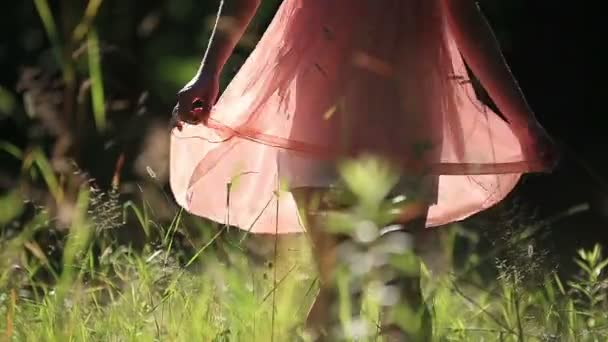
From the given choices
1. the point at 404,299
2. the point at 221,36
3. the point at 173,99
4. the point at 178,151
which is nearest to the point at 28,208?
the point at 173,99

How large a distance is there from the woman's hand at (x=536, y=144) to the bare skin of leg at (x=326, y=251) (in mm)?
198

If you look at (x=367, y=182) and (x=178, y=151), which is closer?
(x=367, y=182)

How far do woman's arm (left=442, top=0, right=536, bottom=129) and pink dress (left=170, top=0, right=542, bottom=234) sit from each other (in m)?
0.04

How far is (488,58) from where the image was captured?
7.36ft

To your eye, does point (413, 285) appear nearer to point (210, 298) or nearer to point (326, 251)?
point (326, 251)

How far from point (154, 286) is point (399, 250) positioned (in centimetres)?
71

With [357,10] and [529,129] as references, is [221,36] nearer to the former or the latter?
[357,10]

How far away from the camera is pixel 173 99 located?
4070 mm

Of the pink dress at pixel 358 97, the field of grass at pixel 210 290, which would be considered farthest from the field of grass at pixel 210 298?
the pink dress at pixel 358 97

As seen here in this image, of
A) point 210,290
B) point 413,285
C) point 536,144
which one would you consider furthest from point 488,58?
point 210,290

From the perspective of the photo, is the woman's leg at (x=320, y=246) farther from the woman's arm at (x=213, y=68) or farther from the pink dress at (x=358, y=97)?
the woman's arm at (x=213, y=68)

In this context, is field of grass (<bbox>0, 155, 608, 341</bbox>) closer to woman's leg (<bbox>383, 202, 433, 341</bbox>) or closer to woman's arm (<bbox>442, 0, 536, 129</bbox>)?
woman's leg (<bbox>383, 202, 433, 341</bbox>)

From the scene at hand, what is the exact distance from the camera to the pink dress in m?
2.17

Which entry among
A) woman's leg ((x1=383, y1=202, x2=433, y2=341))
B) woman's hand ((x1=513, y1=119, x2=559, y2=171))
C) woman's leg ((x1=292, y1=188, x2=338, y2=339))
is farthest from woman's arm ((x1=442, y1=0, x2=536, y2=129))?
woman's leg ((x1=292, y1=188, x2=338, y2=339))
